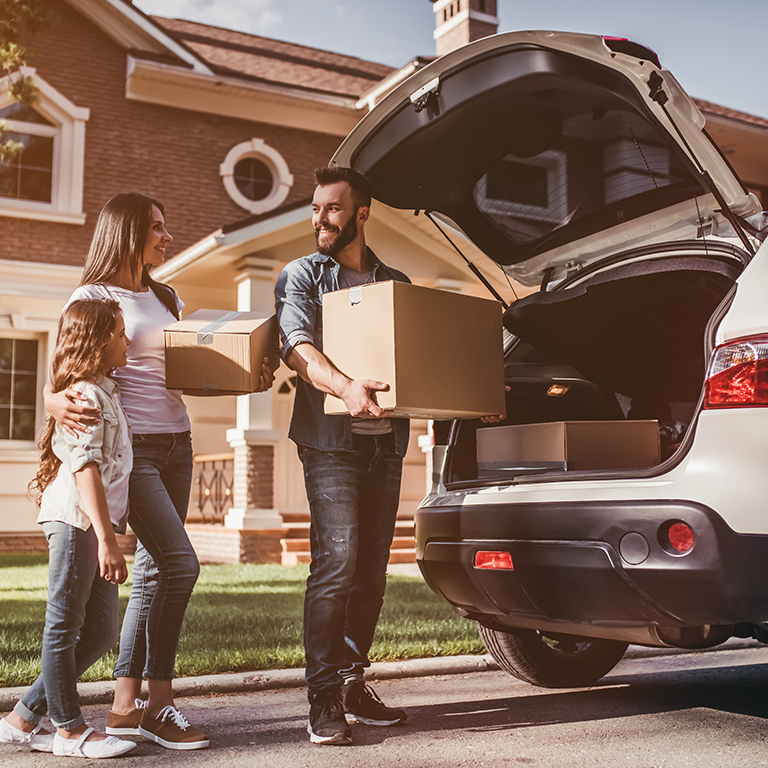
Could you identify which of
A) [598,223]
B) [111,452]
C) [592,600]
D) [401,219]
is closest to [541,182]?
[598,223]

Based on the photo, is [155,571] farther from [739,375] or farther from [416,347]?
[739,375]

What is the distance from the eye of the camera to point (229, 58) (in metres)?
15.2

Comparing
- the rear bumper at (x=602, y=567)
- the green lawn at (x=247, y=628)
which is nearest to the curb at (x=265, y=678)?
the green lawn at (x=247, y=628)

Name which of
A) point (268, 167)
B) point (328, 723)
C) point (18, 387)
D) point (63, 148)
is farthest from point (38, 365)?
point (328, 723)

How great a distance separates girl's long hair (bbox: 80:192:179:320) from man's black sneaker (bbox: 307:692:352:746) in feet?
5.78

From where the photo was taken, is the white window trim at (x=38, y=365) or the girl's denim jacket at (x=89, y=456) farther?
the white window trim at (x=38, y=365)

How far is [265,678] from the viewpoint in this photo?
4434mm

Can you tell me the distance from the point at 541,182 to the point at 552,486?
Result: 152 centimetres

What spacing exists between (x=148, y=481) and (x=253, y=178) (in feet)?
37.5

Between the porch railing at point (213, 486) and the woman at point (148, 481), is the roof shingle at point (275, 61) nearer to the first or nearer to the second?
the porch railing at point (213, 486)

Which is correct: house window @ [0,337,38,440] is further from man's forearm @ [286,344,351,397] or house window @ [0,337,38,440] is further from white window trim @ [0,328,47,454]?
man's forearm @ [286,344,351,397]

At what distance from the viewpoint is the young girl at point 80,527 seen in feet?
10.1

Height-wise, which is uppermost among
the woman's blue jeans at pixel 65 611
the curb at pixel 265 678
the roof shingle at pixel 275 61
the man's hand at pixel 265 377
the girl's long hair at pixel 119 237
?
the roof shingle at pixel 275 61

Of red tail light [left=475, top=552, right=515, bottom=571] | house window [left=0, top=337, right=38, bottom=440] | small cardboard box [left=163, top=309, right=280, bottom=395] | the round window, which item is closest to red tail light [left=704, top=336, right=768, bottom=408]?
red tail light [left=475, top=552, right=515, bottom=571]
